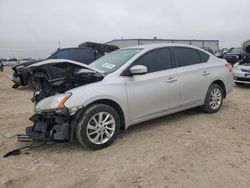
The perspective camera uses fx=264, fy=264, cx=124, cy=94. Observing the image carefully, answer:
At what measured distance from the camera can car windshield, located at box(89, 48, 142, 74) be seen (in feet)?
15.4

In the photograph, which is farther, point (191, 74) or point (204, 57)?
point (204, 57)

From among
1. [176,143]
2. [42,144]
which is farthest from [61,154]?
[176,143]

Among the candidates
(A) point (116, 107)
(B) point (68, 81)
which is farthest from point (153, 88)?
(B) point (68, 81)

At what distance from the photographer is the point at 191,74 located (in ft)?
17.8

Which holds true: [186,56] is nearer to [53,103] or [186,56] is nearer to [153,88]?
[153,88]

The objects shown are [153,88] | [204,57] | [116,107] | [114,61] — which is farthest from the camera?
[204,57]

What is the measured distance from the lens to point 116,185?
3.10 meters

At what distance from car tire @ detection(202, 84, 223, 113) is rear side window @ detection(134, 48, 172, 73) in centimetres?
132

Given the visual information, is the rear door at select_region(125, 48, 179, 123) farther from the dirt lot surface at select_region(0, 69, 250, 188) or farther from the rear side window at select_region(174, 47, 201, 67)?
the dirt lot surface at select_region(0, 69, 250, 188)

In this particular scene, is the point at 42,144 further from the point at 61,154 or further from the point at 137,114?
the point at 137,114

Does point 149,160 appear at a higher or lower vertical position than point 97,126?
lower

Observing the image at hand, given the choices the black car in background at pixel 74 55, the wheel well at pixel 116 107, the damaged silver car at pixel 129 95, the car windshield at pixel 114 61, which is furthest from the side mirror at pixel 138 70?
the black car in background at pixel 74 55

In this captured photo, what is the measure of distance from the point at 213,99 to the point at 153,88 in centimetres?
196

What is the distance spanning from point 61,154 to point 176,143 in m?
1.83
